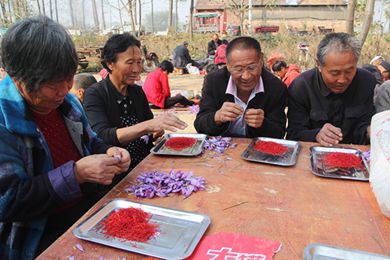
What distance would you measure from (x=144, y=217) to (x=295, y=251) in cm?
61

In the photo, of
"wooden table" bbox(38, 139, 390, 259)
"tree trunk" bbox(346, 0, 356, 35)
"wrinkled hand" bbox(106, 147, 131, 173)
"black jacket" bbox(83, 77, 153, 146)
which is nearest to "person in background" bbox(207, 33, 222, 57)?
"tree trunk" bbox(346, 0, 356, 35)

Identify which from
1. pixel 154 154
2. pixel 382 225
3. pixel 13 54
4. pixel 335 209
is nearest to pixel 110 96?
pixel 154 154

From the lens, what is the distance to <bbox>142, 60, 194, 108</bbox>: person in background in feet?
22.8

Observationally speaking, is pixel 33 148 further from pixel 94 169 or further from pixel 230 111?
pixel 230 111

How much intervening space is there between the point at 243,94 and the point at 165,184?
1337 mm

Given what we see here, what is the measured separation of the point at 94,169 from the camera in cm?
144

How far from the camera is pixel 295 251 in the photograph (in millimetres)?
1133

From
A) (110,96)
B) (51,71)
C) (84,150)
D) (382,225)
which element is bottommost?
(382,225)

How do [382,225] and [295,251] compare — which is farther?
[382,225]

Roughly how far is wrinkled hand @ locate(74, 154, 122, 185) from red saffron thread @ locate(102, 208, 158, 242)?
0.18 metres

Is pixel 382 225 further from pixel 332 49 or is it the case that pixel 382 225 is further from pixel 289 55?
pixel 289 55

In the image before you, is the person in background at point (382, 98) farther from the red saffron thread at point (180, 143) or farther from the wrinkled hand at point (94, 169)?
the wrinkled hand at point (94, 169)

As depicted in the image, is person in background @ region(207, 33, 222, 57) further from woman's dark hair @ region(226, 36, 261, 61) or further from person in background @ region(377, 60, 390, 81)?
woman's dark hair @ region(226, 36, 261, 61)

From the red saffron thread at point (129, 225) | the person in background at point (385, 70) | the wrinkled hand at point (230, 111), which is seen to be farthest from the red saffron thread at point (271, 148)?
the person in background at point (385, 70)
